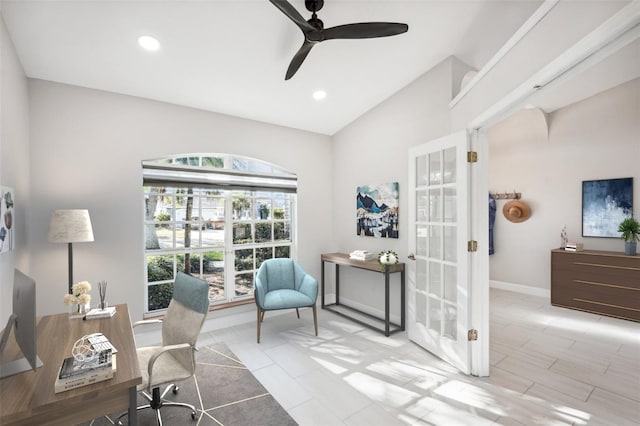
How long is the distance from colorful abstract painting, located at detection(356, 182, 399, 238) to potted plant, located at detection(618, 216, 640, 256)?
10.2 feet

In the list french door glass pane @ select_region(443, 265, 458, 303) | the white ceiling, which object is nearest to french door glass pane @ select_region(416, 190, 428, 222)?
french door glass pane @ select_region(443, 265, 458, 303)

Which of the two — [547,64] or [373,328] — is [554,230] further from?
[547,64]

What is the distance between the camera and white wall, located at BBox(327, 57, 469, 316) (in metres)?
3.19

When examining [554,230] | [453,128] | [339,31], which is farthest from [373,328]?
[554,230]

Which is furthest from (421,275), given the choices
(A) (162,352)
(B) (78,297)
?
(B) (78,297)

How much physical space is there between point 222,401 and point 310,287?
5.09 ft

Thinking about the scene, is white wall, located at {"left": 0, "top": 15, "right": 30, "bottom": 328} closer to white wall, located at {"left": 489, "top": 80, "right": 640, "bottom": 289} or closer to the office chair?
the office chair

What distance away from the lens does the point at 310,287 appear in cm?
357

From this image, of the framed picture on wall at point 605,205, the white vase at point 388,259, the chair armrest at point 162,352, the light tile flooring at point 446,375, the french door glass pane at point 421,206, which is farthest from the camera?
the framed picture on wall at point 605,205

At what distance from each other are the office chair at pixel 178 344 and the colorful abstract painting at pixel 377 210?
250 centimetres

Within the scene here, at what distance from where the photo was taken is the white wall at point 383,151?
319cm

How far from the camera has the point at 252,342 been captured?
10.8 feet

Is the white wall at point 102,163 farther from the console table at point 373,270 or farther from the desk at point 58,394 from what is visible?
the console table at point 373,270

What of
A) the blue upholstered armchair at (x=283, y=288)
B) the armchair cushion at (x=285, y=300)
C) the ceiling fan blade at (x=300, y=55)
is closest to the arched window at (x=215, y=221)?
the blue upholstered armchair at (x=283, y=288)
